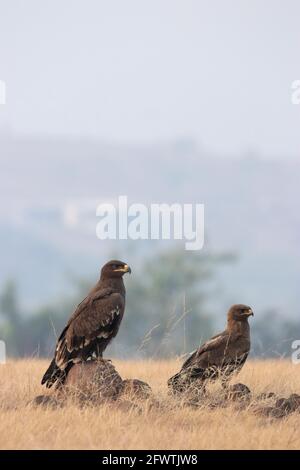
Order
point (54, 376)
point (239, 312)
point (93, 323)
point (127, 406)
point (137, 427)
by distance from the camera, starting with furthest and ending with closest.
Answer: point (239, 312) < point (54, 376) < point (93, 323) < point (127, 406) < point (137, 427)

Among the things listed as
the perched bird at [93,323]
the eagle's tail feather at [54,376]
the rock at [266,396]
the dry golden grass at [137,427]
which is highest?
the perched bird at [93,323]

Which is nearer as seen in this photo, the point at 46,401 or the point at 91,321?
the point at 46,401

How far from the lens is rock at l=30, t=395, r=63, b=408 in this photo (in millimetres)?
12266

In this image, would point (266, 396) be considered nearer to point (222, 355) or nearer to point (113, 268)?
point (222, 355)

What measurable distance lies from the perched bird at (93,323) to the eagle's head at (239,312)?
1.45 metres

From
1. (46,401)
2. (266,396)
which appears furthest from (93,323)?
(266,396)

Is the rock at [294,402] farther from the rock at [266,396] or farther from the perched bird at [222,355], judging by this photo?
the perched bird at [222,355]

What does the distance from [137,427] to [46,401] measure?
159cm

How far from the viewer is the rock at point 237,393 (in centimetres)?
1282

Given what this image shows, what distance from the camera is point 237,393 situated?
12.9m

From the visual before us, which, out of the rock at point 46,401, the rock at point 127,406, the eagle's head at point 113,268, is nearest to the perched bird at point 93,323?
the eagle's head at point 113,268

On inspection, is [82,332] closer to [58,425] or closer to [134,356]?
[58,425]

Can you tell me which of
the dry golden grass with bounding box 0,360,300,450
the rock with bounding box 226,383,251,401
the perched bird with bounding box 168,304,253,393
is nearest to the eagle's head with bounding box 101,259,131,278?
the perched bird with bounding box 168,304,253,393

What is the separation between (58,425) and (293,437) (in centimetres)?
254
